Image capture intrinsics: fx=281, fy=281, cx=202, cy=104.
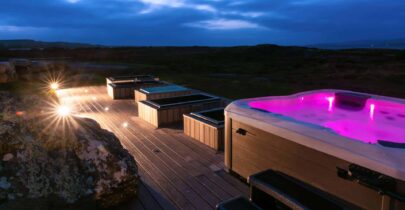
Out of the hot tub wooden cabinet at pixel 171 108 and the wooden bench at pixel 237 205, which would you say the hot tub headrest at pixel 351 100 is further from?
the wooden bench at pixel 237 205

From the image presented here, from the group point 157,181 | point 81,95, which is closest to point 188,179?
point 157,181

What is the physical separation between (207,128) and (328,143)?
217 cm

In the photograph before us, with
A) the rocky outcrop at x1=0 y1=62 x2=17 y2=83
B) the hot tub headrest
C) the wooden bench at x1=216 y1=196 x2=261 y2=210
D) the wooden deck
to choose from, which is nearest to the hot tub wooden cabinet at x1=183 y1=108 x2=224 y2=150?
the wooden deck

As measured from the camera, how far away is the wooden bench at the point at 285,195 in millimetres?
1788

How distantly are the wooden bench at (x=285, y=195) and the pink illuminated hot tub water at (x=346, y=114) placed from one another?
1141mm

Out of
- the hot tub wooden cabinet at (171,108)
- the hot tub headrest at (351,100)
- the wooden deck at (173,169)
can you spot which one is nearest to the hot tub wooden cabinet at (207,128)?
the wooden deck at (173,169)

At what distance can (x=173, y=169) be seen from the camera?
3.25 meters

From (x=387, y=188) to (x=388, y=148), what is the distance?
0.26 metres

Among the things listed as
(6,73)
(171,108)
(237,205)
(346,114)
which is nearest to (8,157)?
(237,205)

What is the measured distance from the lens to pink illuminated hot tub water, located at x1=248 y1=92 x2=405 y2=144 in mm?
3250

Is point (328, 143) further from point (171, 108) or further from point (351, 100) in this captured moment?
point (171, 108)

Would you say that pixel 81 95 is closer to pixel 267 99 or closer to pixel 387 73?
pixel 267 99

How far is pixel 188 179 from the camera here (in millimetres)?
2996

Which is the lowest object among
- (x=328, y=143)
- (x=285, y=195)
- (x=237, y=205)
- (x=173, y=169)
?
(x=173, y=169)
